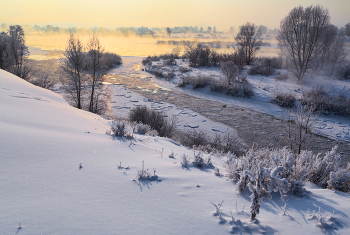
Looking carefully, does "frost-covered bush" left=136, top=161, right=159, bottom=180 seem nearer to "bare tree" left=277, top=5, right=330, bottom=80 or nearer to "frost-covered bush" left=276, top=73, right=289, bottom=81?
"bare tree" left=277, top=5, right=330, bottom=80

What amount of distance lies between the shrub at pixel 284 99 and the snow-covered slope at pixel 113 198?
46.6 ft

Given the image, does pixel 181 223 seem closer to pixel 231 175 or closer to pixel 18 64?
pixel 231 175

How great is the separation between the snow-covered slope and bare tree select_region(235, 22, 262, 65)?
30.1m

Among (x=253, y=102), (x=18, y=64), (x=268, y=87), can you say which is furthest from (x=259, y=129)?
(x=18, y=64)

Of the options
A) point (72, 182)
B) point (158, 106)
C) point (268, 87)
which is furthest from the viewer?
point (268, 87)

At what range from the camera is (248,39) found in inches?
1154

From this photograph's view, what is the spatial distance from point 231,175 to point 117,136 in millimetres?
2712

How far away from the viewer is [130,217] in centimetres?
183

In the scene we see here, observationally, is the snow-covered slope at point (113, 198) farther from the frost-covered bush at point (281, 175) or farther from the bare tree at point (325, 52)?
the bare tree at point (325, 52)

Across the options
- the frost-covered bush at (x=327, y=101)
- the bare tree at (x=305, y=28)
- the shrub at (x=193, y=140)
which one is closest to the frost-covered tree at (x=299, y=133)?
the shrub at (x=193, y=140)

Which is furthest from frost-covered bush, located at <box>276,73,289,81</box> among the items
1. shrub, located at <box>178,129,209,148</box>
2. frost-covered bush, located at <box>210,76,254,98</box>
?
shrub, located at <box>178,129,209,148</box>

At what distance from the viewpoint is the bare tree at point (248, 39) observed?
2870 cm

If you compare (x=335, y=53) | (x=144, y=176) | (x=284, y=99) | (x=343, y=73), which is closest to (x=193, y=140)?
(x=144, y=176)

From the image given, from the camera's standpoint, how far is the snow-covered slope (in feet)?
5.53
